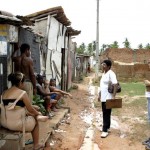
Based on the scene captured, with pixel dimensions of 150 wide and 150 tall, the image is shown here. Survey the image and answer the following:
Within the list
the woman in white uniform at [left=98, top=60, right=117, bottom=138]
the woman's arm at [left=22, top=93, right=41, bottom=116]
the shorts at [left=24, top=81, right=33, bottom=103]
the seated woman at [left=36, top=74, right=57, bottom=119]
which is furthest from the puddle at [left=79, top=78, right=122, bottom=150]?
the woman's arm at [left=22, top=93, right=41, bottom=116]

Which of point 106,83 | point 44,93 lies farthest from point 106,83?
point 44,93

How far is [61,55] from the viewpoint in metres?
15.1

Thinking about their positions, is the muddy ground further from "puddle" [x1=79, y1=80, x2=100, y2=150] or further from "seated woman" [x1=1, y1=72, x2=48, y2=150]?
"seated woman" [x1=1, y1=72, x2=48, y2=150]

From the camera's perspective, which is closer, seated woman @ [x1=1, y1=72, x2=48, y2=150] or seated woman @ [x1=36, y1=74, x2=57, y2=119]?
seated woman @ [x1=1, y1=72, x2=48, y2=150]

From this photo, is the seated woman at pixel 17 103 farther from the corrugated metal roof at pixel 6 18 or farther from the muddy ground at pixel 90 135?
the muddy ground at pixel 90 135

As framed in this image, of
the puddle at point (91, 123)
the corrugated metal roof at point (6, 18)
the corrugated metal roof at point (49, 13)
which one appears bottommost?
the puddle at point (91, 123)

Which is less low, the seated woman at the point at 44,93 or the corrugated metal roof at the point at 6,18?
the corrugated metal roof at the point at 6,18

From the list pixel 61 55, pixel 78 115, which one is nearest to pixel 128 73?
pixel 61 55

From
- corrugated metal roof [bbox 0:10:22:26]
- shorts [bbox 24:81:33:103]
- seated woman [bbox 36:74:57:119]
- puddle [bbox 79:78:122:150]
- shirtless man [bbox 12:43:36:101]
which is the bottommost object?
puddle [bbox 79:78:122:150]

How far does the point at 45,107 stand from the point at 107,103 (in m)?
1.93

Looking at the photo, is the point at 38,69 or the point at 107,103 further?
the point at 38,69

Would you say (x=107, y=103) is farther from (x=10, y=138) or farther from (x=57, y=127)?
Result: (x=10, y=138)

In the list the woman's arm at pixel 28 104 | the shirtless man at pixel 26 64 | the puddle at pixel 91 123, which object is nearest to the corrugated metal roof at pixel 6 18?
the shirtless man at pixel 26 64

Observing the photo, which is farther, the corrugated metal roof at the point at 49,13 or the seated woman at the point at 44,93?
the corrugated metal roof at the point at 49,13
